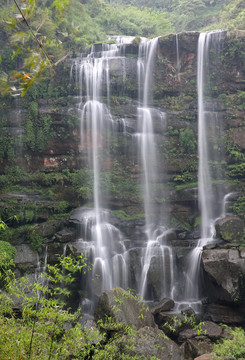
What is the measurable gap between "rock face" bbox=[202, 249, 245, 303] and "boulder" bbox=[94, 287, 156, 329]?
132 inches

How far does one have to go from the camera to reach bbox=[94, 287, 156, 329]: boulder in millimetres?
7145

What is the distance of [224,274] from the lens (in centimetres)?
1047

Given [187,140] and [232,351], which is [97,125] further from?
[232,351]

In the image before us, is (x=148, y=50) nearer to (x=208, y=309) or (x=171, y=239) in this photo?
(x=171, y=239)

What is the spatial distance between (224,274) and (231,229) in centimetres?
260

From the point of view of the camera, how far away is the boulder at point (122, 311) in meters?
7.15

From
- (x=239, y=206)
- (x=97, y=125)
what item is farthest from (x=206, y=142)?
(x=97, y=125)

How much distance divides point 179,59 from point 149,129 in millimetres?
5355

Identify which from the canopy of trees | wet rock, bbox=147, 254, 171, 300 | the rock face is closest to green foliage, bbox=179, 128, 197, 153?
the canopy of trees

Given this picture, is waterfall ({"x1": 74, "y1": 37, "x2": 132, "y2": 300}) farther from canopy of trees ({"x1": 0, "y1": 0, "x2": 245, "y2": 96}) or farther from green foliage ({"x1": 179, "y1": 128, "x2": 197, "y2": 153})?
green foliage ({"x1": 179, "y1": 128, "x2": 197, "y2": 153})

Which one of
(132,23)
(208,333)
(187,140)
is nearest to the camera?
(208,333)

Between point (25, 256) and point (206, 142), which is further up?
point (206, 142)

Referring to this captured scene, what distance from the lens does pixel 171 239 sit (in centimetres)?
1419

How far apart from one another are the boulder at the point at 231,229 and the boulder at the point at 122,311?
564cm
